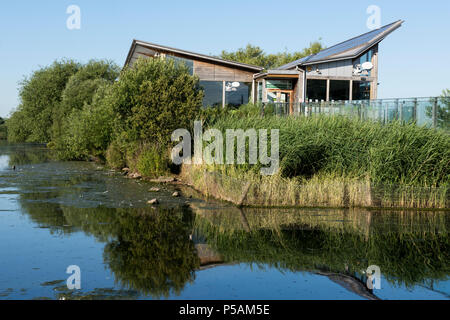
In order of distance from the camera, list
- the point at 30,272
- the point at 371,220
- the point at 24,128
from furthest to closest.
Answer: the point at 24,128 → the point at 371,220 → the point at 30,272

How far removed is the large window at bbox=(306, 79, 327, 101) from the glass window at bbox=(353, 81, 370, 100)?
1.68m

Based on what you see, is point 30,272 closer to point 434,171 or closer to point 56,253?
point 56,253

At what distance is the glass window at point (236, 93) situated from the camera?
3067 cm

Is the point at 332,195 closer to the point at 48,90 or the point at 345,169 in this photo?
the point at 345,169

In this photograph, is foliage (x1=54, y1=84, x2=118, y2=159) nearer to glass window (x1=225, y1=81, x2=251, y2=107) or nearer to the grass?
glass window (x1=225, y1=81, x2=251, y2=107)

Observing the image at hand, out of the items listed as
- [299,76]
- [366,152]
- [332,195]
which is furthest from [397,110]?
[299,76]

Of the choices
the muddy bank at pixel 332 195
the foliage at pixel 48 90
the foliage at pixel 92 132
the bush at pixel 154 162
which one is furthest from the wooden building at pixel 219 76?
the foliage at pixel 48 90

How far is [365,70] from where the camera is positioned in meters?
28.9

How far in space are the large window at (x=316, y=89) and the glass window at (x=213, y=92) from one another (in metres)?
5.19

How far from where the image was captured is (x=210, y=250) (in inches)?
391

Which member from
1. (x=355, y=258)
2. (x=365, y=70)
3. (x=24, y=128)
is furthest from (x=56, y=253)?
(x=24, y=128)

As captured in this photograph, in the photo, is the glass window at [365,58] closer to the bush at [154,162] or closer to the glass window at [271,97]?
the glass window at [271,97]

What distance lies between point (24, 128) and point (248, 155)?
52944 mm

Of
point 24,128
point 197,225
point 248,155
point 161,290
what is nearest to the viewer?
point 161,290
